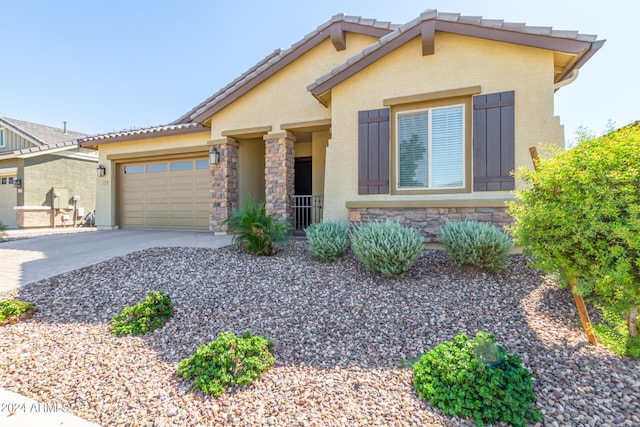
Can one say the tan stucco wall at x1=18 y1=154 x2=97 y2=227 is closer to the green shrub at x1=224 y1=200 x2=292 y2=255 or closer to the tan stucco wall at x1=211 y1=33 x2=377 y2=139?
the tan stucco wall at x1=211 y1=33 x2=377 y2=139

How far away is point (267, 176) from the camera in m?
8.80

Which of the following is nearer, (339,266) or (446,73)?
(339,266)

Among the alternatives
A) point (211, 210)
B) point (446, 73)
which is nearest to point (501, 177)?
point (446, 73)

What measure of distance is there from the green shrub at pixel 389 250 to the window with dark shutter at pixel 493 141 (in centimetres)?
215

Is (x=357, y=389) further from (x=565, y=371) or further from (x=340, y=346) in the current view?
(x=565, y=371)

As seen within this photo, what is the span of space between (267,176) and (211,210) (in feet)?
7.00

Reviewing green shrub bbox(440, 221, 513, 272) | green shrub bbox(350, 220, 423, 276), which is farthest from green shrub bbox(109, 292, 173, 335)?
green shrub bbox(440, 221, 513, 272)

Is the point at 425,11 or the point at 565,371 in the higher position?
the point at 425,11

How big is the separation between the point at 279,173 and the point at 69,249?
5822 mm

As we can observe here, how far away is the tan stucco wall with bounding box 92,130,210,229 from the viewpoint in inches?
401

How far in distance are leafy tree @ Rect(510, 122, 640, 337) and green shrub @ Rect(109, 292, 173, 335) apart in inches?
175

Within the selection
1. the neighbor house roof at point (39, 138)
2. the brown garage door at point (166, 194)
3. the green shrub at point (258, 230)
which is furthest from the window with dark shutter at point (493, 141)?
the neighbor house roof at point (39, 138)

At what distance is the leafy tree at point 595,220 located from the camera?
2.71m

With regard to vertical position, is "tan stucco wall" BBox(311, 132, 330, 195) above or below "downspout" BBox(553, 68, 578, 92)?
Result: below
